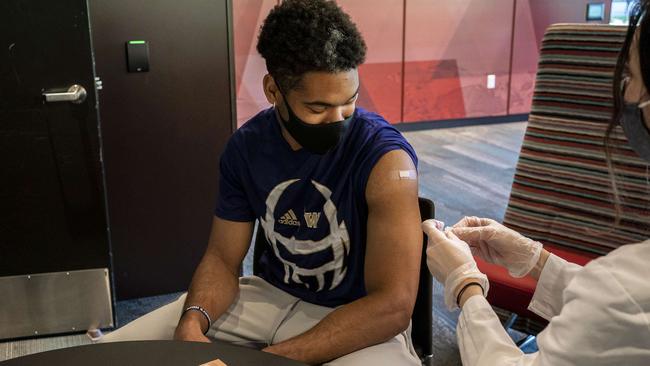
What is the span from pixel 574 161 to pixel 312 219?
1141 millimetres

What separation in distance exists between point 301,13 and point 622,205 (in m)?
1.28

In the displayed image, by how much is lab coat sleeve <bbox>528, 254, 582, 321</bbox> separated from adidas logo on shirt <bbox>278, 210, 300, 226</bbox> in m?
0.56

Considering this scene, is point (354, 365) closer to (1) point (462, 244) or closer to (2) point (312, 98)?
(1) point (462, 244)

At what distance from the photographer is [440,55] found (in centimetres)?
575

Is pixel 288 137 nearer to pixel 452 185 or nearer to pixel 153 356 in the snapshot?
pixel 153 356

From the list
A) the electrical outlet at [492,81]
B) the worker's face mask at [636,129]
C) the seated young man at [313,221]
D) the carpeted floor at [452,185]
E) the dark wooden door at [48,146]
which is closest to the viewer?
the worker's face mask at [636,129]

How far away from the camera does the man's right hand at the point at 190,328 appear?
1572 mm

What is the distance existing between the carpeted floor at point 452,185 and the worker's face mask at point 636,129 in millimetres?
1525

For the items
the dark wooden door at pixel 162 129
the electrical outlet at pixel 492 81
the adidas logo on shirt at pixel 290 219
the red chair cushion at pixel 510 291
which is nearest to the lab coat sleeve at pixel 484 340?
the adidas logo on shirt at pixel 290 219

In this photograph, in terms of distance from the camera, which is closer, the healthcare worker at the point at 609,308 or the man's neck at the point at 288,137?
the healthcare worker at the point at 609,308

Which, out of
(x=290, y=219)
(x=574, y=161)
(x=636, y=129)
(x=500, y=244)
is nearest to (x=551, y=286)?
(x=500, y=244)

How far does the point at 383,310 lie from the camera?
1.53 m

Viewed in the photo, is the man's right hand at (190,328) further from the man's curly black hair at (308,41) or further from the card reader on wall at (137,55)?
the card reader on wall at (137,55)

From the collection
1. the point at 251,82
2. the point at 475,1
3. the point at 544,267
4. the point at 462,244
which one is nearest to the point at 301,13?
the point at 462,244
